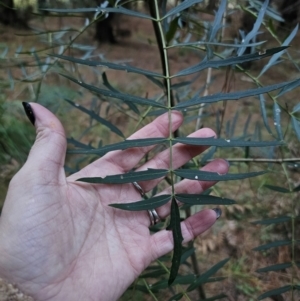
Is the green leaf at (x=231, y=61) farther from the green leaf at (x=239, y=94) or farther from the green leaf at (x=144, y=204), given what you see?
the green leaf at (x=144, y=204)

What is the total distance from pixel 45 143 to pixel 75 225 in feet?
0.50

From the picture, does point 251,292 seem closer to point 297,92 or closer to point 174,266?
point 174,266

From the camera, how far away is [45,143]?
27.8 inches

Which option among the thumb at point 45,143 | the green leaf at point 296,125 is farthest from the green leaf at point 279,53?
the thumb at point 45,143

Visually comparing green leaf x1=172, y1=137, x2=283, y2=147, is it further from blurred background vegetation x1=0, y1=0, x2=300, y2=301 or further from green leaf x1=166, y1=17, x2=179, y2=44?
green leaf x1=166, y1=17, x2=179, y2=44

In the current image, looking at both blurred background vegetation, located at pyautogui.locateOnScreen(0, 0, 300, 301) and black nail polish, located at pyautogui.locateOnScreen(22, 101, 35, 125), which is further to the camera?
blurred background vegetation, located at pyautogui.locateOnScreen(0, 0, 300, 301)

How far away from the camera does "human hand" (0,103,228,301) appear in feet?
2.29

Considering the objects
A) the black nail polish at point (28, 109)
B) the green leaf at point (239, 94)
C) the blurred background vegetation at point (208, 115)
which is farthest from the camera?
the blurred background vegetation at point (208, 115)

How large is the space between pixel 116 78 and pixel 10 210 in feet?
8.26

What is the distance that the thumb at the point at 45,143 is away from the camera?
698 mm

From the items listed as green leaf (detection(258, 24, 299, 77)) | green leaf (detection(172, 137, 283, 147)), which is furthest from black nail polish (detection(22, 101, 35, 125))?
green leaf (detection(258, 24, 299, 77))

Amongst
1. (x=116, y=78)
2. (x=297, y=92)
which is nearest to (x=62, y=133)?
(x=297, y=92)

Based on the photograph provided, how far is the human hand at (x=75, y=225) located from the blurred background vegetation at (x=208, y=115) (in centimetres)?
12

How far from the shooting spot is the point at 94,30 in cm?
413
